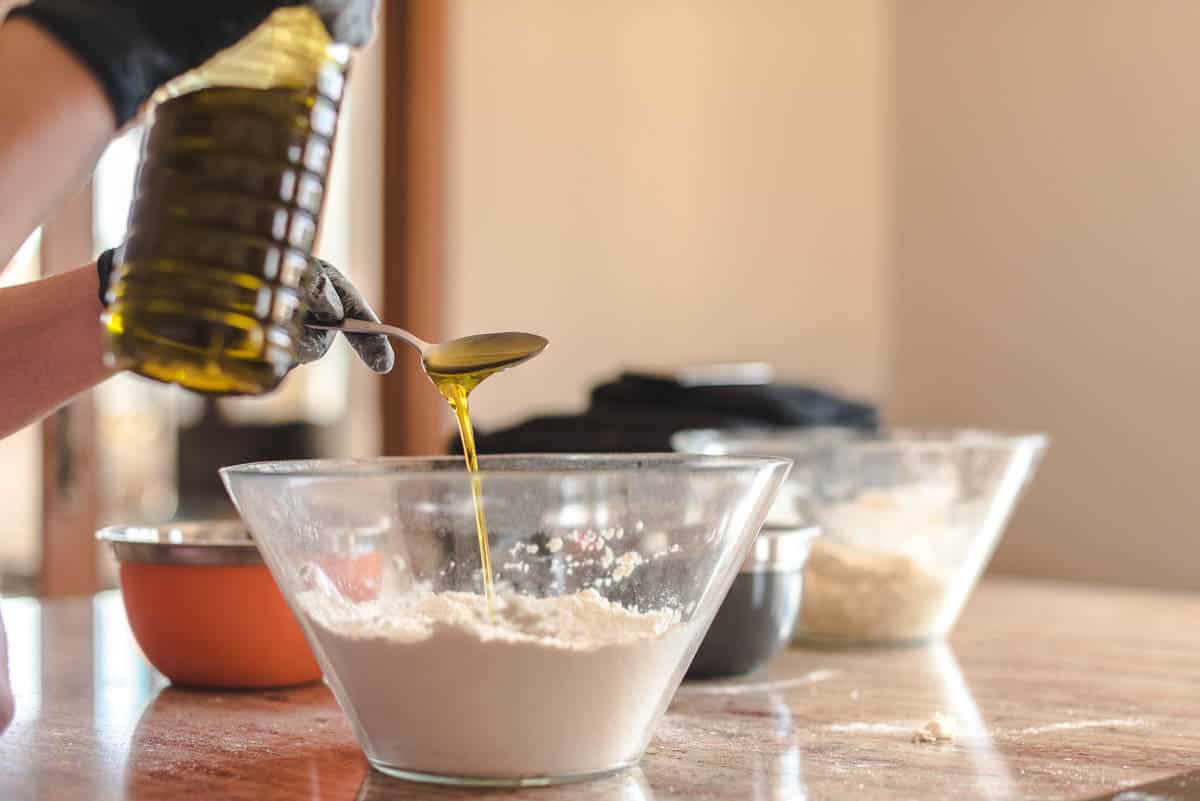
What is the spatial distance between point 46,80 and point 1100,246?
2.15 m

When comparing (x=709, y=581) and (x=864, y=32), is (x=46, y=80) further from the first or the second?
(x=864, y=32)

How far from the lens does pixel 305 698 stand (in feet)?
3.12

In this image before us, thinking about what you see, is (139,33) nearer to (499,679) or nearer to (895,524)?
(499,679)

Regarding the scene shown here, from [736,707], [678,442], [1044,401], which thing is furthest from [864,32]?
[736,707]

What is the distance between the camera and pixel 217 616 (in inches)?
37.9

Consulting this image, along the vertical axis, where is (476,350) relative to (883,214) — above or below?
below

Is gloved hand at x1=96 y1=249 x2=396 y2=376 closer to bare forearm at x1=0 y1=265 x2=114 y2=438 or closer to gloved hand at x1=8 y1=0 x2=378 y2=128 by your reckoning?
bare forearm at x1=0 y1=265 x2=114 y2=438

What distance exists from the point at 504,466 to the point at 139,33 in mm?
387

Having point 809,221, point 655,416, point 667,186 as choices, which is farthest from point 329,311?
point 809,221

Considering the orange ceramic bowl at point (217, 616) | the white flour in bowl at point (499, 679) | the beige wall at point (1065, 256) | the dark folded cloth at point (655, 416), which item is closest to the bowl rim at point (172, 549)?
the orange ceramic bowl at point (217, 616)

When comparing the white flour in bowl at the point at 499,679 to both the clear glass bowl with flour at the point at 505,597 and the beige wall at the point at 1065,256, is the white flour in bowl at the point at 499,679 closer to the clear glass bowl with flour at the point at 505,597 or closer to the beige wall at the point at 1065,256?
the clear glass bowl with flour at the point at 505,597

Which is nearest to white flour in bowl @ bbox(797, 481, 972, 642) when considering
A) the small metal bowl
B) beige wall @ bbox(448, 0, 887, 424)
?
the small metal bowl

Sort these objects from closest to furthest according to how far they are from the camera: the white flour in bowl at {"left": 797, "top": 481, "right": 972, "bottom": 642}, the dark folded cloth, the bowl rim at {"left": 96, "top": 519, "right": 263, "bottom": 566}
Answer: the bowl rim at {"left": 96, "top": 519, "right": 263, "bottom": 566}, the white flour in bowl at {"left": 797, "top": 481, "right": 972, "bottom": 642}, the dark folded cloth

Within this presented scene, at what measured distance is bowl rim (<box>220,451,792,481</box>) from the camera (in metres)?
0.69
